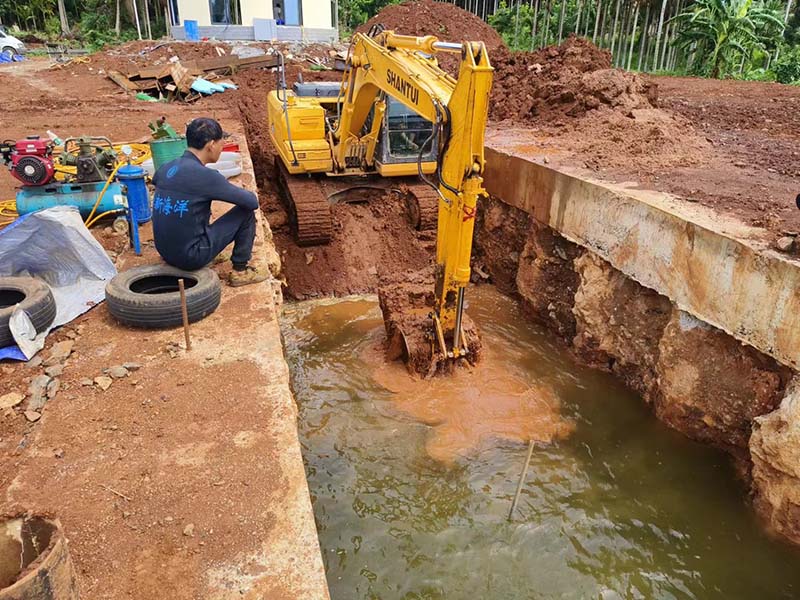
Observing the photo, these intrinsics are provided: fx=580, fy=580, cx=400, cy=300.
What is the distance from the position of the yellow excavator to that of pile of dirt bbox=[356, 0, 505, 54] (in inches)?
431

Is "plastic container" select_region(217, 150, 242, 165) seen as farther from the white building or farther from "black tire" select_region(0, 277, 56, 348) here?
the white building

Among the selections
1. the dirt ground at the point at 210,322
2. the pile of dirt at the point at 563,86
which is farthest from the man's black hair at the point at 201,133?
the pile of dirt at the point at 563,86

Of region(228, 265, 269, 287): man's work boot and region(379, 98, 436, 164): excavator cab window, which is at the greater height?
region(379, 98, 436, 164): excavator cab window

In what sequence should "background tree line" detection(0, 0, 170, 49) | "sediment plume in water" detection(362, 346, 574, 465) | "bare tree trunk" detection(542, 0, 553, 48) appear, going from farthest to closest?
"background tree line" detection(0, 0, 170, 49) → "bare tree trunk" detection(542, 0, 553, 48) → "sediment plume in water" detection(362, 346, 574, 465)

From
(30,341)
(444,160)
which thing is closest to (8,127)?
(30,341)

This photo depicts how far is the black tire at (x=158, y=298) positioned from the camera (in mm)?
4102

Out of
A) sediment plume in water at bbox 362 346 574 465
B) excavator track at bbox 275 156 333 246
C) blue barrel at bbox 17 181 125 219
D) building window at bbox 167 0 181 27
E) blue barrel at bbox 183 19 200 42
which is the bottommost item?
sediment plume in water at bbox 362 346 574 465

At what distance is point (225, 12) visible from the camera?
23.0m

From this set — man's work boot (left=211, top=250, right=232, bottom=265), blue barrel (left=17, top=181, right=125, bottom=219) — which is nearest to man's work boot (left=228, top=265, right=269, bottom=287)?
man's work boot (left=211, top=250, right=232, bottom=265)

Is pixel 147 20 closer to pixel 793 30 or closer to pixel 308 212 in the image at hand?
pixel 308 212

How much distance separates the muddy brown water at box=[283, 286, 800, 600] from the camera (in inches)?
156

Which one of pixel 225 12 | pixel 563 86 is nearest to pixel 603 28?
pixel 563 86

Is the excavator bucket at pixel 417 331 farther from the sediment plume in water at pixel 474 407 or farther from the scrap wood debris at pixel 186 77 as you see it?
the scrap wood debris at pixel 186 77

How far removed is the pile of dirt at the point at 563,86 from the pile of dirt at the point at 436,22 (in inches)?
325
